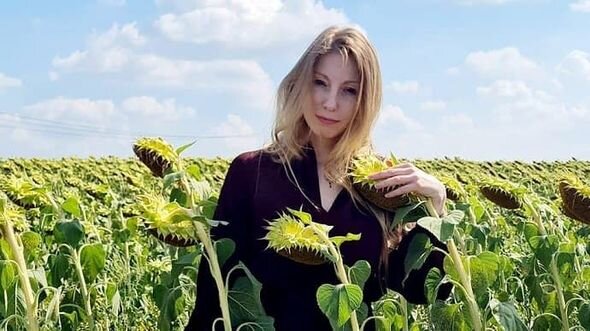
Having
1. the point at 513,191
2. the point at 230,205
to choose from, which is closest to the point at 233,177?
the point at 230,205

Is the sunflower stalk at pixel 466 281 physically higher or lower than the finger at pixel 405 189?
lower

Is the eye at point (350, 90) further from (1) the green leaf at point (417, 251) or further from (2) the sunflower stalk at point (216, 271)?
(2) the sunflower stalk at point (216, 271)

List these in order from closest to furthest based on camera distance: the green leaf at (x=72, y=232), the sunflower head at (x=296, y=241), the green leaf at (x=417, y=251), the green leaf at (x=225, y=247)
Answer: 1. the sunflower head at (x=296, y=241)
2. the green leaf at (x=225, y=247)
3. the green leaf at (x=417, y=251)
4. the green leaf at (x=72, y=232)

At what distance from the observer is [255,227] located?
261 cm

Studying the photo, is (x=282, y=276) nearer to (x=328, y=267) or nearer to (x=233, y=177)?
(x=328, y=267)

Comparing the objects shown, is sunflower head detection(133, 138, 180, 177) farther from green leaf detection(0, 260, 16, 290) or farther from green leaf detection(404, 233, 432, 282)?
green leaf detection(404, 233, 432, 282)

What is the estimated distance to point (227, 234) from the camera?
8.47 ft

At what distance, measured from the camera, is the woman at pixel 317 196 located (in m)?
2.56

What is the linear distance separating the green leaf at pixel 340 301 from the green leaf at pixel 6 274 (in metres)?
0.82

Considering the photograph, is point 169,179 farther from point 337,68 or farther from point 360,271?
point 337,68

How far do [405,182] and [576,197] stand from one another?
609mm

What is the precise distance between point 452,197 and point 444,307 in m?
0.30

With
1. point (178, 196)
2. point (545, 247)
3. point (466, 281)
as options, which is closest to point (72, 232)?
point (178, 196)

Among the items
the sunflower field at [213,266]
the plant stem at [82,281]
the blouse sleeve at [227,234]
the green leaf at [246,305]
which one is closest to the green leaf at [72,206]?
the sunflower field at [213,266]
